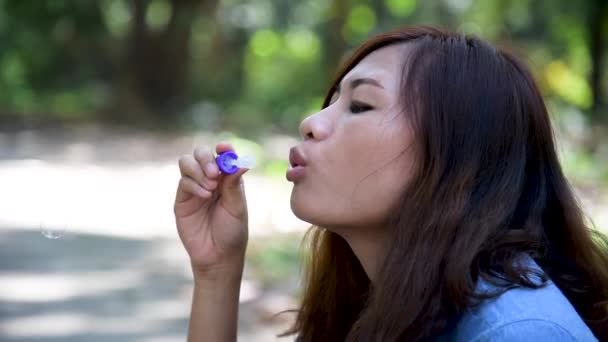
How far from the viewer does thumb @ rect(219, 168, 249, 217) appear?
72.1 inches

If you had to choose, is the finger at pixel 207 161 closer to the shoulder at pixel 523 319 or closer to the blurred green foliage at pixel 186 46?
the shoulder at pixel 523 319

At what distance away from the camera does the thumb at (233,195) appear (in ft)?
6.01

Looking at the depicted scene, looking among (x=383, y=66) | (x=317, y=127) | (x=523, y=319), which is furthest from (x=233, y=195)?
(x=523, y=319)

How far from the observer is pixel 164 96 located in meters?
12.1

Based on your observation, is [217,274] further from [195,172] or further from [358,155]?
[358,155]

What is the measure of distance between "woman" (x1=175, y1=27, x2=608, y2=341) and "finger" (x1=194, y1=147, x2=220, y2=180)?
0.20 meters

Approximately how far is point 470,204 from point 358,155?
0.21m

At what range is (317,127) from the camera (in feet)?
5.15

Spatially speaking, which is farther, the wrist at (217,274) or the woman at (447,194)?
the wrist at (217,274)

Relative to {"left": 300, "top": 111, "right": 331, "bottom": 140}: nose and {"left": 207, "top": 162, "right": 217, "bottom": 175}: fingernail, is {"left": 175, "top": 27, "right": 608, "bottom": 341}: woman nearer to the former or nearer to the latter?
{"left": 300, "top": 111, "right": 331, "bottom": 140}: nose

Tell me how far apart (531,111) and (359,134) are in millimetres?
307

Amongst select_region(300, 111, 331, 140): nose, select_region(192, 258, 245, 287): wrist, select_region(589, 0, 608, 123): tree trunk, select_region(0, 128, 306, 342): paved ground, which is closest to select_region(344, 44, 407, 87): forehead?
select_region(300, 111, 331, 140): nose

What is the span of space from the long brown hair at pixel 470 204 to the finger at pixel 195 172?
42 cm

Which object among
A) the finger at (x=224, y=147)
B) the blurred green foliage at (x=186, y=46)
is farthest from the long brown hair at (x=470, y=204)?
the blurred green foliage at (x=186, y=46)
